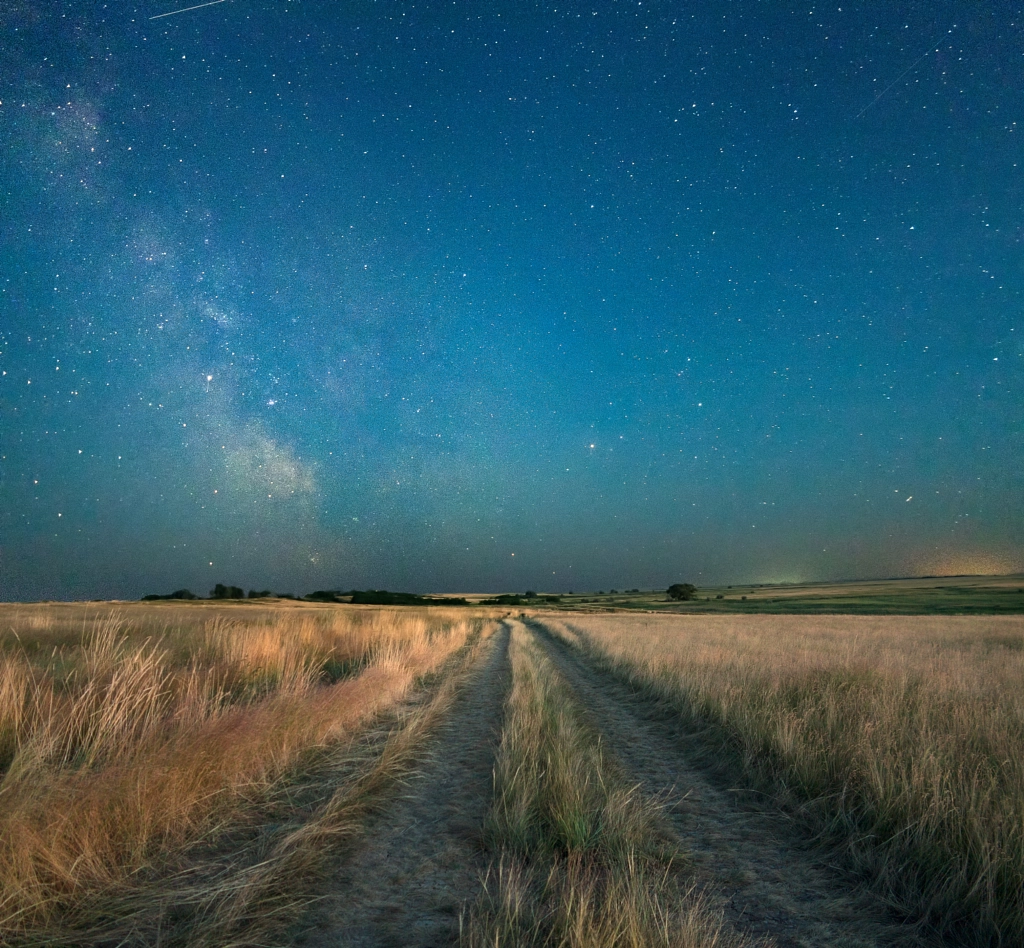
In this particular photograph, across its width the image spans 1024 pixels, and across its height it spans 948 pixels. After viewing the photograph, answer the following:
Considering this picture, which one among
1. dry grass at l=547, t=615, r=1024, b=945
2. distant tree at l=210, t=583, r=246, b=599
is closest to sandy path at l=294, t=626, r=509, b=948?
dry grass at l=547, t=615, r=1024, b=945

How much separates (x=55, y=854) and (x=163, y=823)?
2.52 feet

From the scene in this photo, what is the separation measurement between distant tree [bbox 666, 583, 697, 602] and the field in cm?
11977

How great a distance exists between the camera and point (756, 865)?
12.0 feet

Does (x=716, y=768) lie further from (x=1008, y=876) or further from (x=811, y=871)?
(x=1008, y=876)

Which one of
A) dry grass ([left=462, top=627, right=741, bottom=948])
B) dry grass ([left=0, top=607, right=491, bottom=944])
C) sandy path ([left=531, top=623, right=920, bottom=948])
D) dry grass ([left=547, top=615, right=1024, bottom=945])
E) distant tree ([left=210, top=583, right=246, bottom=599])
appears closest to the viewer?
dry grass ([left=462, top=627, right=741, bottom=948])

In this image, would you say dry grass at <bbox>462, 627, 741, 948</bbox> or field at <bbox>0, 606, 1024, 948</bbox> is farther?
field at <bbox>0, 606, 1024, 948</bbox>

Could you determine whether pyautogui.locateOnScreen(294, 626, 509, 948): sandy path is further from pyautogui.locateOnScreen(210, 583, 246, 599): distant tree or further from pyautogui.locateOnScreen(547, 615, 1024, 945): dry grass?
pyautogui.locateOnScreen(210, 583, 246, 599): distant tree

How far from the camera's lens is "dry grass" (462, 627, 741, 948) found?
2420 mm

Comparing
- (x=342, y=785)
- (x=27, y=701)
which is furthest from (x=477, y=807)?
(x=27, y=701)

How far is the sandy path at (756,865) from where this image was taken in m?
2.92

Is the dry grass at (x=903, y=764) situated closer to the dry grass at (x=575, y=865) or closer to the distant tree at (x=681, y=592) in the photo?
the dry grass at (x=575, y=865)

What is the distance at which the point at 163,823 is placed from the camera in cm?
347

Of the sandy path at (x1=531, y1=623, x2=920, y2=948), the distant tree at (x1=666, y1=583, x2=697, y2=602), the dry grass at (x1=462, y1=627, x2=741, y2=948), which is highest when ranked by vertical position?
the dry grass at (x1=462, y1=627, x2=741, y2=948)

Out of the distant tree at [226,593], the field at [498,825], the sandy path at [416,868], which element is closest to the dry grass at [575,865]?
the field at [498,825]
